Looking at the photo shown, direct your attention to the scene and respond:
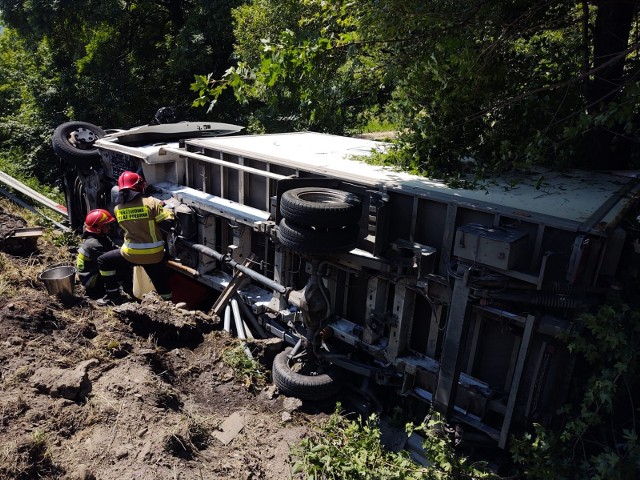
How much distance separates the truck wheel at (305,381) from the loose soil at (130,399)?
12 cm

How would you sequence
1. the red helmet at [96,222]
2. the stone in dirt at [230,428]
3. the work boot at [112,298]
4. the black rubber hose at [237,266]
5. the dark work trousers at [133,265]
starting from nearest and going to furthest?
1. the stone in dirt at [230,428]
2. the black rubber hose at [237,266]
3. the dark work trousers at [133,265]
4. the work boot at [112,298]
5. the red helmet at [96,222]

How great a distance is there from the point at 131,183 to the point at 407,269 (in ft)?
12.0

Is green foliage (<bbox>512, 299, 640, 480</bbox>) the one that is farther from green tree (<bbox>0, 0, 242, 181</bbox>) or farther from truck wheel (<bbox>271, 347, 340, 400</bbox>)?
green tree (<bbox>0, 0, 242, 181</bbox>)

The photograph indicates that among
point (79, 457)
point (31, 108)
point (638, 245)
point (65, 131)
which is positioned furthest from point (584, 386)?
point (31, 108)

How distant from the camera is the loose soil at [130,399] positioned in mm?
3715

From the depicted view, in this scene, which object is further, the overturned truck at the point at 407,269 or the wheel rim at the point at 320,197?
the wheel rim at the point at 320,197

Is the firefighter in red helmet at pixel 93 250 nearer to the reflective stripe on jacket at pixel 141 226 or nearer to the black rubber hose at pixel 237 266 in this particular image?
the reflective stripe on jacket at pixel 141 226

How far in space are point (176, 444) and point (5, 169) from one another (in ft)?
34.3

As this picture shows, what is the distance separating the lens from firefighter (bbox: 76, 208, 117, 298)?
682 centimetres

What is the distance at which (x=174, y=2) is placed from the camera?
15.9 m

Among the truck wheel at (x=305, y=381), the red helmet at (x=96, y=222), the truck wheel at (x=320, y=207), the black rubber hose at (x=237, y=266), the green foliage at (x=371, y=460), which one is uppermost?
the truck wheel at (x=320, y=207)

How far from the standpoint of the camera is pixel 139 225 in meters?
6.30

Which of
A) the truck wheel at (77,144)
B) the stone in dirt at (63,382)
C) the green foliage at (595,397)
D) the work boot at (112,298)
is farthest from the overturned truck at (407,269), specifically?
the truck wheel at (77,144)

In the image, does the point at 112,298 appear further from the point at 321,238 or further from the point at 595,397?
the point at 595,397
